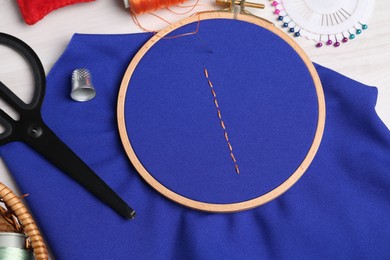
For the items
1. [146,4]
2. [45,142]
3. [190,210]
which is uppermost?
[146,4]

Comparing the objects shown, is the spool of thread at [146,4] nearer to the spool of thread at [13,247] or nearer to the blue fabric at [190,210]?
the blue fabric at [190,210]

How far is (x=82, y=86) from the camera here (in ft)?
2.49

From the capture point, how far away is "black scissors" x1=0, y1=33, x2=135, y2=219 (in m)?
0.72

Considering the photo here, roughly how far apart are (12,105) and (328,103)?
0.51m

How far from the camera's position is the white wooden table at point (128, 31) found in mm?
829

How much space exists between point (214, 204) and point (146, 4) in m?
0.36

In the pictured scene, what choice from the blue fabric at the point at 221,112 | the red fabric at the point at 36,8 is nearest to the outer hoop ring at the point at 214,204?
the blue fabric at the point at 221,112

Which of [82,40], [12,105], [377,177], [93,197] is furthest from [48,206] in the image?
[377,177]

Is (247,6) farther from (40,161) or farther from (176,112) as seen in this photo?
(40,161)

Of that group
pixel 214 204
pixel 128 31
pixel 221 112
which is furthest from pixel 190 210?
pixel 128 31

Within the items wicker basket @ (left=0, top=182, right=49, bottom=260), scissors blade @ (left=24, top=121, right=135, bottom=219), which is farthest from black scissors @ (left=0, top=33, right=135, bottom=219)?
wicker basket @ (left=0, top=182, right=49, bottom=260)

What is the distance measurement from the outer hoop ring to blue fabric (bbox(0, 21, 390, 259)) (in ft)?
0.07

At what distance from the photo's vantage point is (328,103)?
0.82m

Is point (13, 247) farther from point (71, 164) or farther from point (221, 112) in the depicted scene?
point (221, 112)
